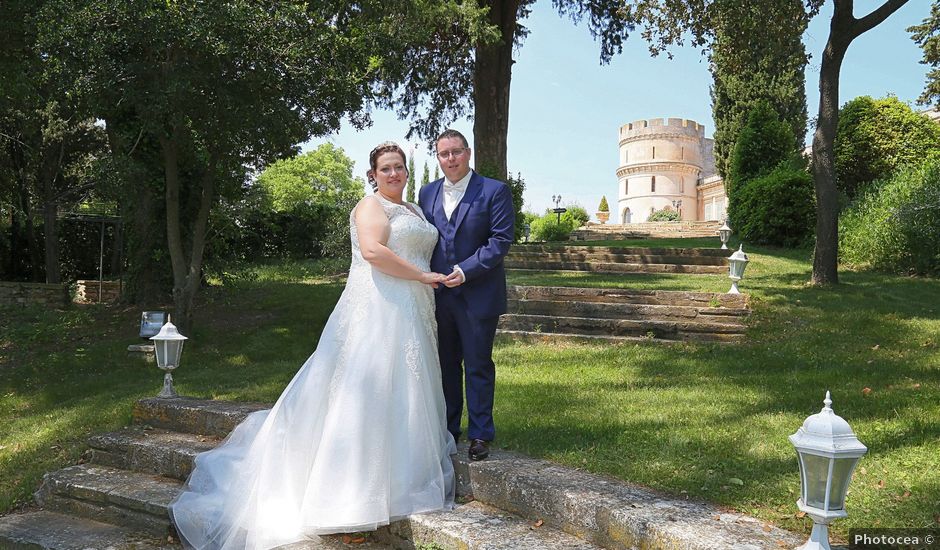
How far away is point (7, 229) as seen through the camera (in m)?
18.3

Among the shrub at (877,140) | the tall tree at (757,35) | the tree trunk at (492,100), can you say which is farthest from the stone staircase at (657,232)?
the tall tree at (757,35)

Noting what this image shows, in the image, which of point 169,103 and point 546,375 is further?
point 169,103

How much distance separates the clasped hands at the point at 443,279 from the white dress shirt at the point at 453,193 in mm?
394

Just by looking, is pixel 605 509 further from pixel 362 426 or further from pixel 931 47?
pixel 931 47

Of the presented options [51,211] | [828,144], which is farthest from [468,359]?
[51,211]

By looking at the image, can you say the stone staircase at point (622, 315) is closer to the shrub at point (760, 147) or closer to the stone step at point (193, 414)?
the stone step at point (193, 414)

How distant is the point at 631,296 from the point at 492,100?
696cm

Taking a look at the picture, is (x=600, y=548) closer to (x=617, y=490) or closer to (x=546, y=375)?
(x=617, y=490)

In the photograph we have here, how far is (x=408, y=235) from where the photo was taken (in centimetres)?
387

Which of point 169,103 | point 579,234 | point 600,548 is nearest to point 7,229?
point 169,103

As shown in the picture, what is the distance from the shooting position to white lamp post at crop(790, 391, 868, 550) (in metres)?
2.47

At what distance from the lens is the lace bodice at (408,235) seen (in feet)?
12.7

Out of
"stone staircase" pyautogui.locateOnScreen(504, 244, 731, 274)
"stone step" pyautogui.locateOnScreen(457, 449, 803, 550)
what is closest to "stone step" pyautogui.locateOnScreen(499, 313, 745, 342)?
"stone staircase" pyautogui.locateOnScreen(504, 244, 731, 274)

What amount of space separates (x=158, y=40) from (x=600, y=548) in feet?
21.5
